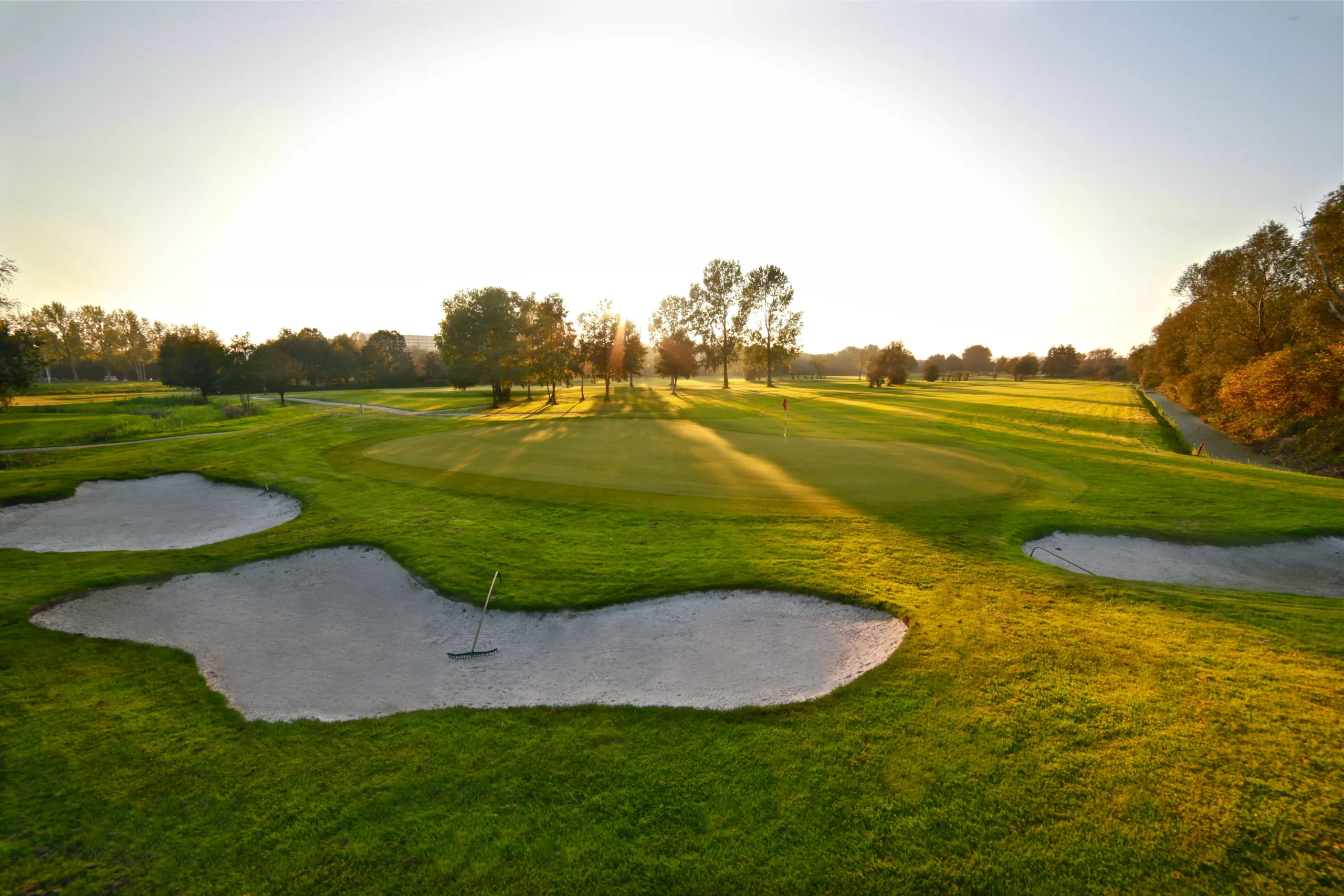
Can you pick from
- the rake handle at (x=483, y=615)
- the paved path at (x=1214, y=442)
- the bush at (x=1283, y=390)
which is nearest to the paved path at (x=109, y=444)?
the rake handle at (x=483, y=615)

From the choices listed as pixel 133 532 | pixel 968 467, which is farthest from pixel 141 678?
pixel 968 467

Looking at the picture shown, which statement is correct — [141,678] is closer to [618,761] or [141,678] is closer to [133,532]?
[618,761]

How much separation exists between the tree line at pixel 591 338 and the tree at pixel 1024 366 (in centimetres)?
8728

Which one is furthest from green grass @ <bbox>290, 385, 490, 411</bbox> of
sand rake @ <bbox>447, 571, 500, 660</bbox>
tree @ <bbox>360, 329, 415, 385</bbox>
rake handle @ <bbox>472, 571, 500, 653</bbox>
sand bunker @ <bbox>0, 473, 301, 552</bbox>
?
sand rake @ <bbox>447, 571, 500, 660</bbox>

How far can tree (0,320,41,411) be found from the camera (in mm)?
28892

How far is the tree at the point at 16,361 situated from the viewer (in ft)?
94.8

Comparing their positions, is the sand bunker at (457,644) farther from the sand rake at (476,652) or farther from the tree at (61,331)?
the tree at (61,331)

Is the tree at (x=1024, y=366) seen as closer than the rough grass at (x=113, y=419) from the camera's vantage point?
No

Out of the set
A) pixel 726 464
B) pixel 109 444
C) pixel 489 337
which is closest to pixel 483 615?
pixel 726 464

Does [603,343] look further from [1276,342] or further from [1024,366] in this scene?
[1024,366]

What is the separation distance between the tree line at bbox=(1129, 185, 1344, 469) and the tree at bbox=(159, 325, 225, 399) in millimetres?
102296

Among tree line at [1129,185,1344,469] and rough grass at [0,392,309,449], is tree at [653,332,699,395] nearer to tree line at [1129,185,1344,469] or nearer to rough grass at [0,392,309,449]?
rough grass at [0,392,309,449]

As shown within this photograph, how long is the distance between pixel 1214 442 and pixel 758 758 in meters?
55.6

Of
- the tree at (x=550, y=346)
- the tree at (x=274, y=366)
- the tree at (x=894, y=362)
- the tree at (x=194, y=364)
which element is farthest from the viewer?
the tree at (x=894, y=362)
